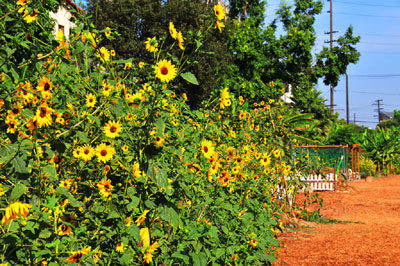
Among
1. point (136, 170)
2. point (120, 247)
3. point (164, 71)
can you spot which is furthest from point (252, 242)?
point (164, 71)

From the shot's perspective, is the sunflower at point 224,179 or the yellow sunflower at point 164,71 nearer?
the yellow sunflower at point 164,71

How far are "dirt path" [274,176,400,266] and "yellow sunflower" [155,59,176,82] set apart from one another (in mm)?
3917

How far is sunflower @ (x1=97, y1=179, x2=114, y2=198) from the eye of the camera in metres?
2.44

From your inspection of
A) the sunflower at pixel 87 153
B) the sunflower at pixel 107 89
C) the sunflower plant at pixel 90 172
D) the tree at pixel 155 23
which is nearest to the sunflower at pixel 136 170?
the sunflower plant at pixel 90 172

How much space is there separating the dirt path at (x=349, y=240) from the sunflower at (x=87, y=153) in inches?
146

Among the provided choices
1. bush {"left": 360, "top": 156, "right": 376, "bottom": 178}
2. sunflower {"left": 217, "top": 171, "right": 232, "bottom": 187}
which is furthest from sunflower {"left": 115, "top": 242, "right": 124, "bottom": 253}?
bush {"left": 360, "top": 156, "right": 376, "bottom": 178}

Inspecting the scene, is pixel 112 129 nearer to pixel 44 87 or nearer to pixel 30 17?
A: pixel 44 87

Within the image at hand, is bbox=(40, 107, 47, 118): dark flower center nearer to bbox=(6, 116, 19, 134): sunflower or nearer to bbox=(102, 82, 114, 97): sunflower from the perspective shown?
bbox=(6, 116, 19, 134): sunflower

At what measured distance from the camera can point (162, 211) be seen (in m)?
2.29

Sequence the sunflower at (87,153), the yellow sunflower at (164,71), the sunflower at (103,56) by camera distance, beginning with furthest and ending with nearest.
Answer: the sunflower at (87,153) < the sunflower at (103,56) < the yellow sunflower at (164,71)

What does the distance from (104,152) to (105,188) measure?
0.20 metres

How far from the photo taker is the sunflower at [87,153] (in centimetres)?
241

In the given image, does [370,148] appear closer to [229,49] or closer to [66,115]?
[229,49]

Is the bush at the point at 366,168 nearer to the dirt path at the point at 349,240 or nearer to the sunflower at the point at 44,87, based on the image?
the dirt path at the point at 349,240
